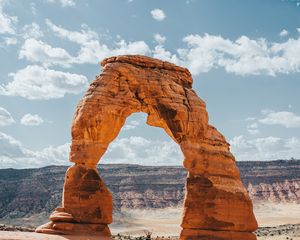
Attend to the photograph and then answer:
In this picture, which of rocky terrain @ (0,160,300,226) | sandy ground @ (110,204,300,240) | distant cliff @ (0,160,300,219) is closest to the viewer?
sandy ground @ (110,204,300,240)

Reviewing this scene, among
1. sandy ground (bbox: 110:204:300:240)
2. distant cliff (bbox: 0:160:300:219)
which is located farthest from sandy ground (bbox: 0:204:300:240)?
distant cliff (bbox: 0:160:300:219)

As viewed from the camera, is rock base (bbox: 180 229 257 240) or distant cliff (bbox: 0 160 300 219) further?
distant cliff (bbox: 0 160 300 219)

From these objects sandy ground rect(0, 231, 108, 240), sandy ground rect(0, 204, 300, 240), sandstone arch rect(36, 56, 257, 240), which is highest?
sandstone arch rect(36, 56, 257, 240)

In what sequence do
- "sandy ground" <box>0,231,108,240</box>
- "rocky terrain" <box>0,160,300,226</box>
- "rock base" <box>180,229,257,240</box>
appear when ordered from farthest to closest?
1. "rocky terrain" <box>0,160,300,226</box>
2. "rock base" <box>180,229,257,240</box>
3. "sandy ground" <box>0,231,108,240</box>

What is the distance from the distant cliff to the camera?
291 feet

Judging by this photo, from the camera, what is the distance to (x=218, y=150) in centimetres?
2241

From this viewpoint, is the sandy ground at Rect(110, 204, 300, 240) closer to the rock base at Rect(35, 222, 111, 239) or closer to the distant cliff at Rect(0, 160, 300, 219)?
the distant cliff at Rect(0, 160, 300, 219)

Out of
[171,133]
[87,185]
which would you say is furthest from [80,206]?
[171,133]

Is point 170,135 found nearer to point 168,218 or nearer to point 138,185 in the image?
point 168,218

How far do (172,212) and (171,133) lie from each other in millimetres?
67968

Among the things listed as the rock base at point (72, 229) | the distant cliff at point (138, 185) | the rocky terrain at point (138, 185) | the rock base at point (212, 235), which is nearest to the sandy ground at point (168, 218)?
the rocky terrain at point (138, 185)

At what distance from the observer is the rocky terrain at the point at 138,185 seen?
290ft

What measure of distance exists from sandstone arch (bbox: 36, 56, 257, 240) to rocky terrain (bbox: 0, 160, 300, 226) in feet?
216

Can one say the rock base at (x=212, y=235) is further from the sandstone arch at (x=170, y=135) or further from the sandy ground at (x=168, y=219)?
the sandy ground at (x=168, y=219)
